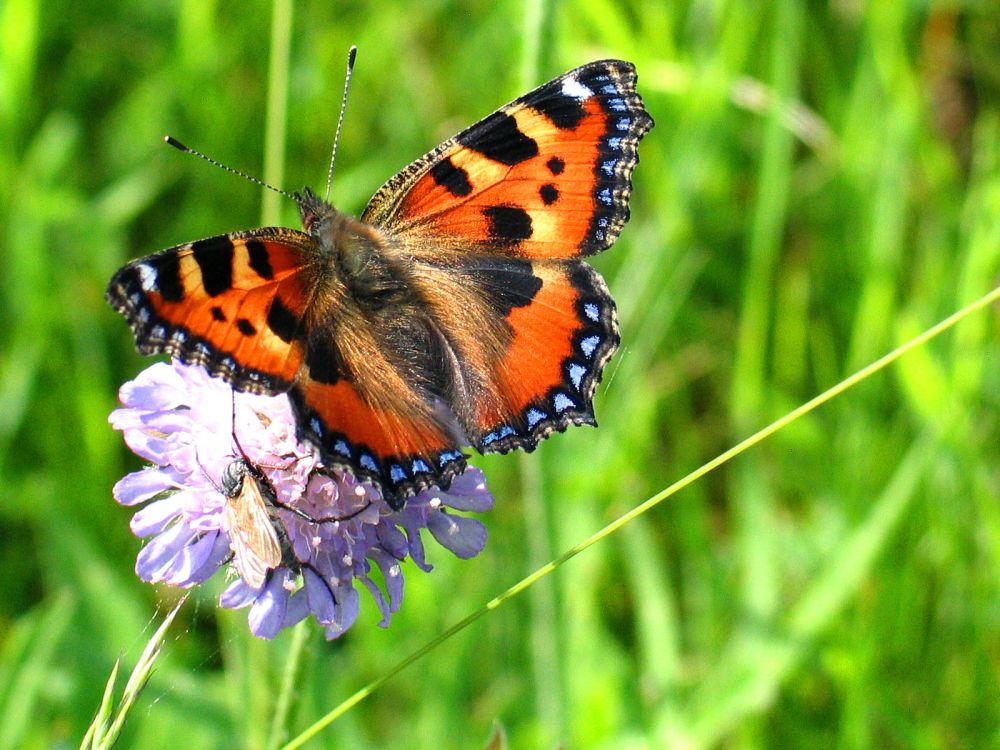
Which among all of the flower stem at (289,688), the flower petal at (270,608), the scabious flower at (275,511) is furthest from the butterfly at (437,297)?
the flower stem at (289,688)

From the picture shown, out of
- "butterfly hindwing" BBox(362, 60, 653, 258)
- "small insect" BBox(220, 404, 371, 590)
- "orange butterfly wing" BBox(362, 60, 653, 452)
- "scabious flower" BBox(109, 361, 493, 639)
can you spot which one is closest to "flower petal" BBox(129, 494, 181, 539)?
"scabious flower" BBox(109, 361, 493, 639)

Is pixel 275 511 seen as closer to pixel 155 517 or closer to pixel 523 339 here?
pixel 155 517

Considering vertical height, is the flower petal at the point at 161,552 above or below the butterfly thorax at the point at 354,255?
below

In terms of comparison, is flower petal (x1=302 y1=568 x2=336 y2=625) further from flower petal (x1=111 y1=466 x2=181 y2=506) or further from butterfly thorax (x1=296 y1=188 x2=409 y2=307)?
butterfly thorax (x1=296 y1=188 x2=409 y2=307)

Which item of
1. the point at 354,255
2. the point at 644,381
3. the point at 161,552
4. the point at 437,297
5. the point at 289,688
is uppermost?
the point at 354,255

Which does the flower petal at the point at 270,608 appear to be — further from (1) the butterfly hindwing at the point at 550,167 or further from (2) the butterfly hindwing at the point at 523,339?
(1) the butterfly hindwing at the point at 550,167

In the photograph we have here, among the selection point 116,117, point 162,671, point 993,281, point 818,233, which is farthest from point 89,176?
point 993,281

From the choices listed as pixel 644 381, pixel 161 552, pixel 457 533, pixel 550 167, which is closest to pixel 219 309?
pixel 161 552
